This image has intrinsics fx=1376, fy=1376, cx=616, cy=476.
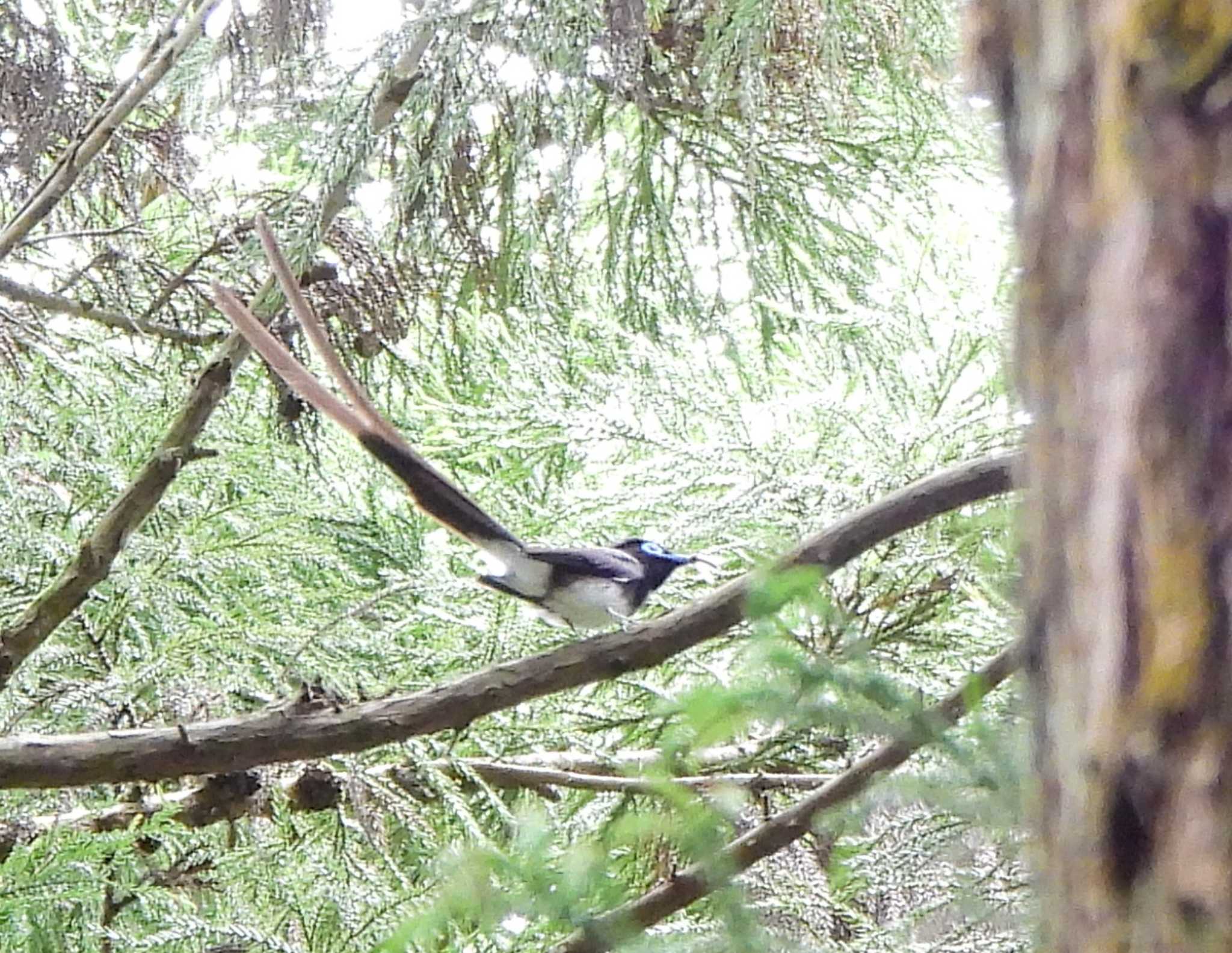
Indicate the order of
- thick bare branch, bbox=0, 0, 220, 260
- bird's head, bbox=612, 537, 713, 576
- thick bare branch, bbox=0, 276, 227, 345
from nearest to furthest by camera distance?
thick bare branch, bbox=0, 0, 220, 260 < thick bare branch, bbox=0, 276, 227, 345 < bird's head, bbox=612, 537, 713, 576

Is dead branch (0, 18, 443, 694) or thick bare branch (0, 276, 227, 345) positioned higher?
thick bare branch (0, 276, 227, 345)

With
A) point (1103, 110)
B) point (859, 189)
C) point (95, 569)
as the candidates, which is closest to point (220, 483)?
point (95, 569)

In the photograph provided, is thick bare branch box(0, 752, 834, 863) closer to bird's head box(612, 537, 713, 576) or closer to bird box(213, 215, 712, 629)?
bird box(213, 215, 712, 629)

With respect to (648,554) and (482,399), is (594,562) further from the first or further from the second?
(482,399)

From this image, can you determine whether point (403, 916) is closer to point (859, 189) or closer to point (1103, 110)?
point (859, 189)

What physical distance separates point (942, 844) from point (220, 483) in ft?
5.78

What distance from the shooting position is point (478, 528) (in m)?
1.84

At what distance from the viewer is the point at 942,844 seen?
1.06 m

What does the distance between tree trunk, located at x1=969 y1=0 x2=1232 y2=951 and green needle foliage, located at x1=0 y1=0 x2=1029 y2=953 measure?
99 cm

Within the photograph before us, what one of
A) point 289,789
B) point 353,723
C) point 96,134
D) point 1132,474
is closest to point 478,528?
point 289,789

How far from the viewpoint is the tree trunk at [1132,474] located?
32 centimetres

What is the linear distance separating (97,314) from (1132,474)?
203cm

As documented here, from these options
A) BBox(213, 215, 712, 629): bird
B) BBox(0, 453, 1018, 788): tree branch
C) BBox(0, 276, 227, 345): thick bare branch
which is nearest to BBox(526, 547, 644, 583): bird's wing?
BBox(213, 215, 712, 629): bird

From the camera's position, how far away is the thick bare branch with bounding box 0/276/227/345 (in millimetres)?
2082
